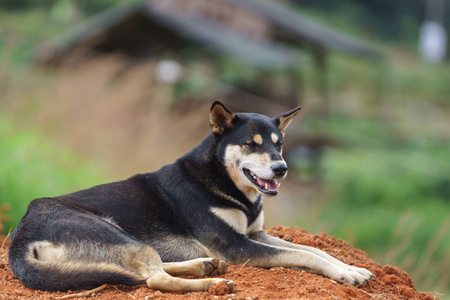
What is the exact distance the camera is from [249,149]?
4.69 meters

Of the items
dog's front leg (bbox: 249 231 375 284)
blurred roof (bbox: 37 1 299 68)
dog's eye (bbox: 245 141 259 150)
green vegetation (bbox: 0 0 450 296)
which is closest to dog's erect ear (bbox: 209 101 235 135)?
dog's eye (bbox: 245 141 259 150)

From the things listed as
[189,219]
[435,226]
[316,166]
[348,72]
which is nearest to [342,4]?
[348,72]

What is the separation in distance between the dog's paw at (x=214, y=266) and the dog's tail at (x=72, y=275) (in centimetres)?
50

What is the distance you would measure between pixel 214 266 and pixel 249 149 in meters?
1.00

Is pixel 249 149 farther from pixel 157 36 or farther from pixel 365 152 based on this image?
pixel 365 152

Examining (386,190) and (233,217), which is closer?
(233,217)

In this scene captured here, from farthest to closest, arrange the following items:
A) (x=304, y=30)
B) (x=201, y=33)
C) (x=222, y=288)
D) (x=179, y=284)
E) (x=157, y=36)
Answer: (x=157, y=36) → (x=201, y=33) → (x=304, y=30) → (x=179, y=284) → (x=222, y=288)

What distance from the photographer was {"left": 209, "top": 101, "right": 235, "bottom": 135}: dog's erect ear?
15.5ft

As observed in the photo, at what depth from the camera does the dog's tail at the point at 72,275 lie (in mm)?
3938

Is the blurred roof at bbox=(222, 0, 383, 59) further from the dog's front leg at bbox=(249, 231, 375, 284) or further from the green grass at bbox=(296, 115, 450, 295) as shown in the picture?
the dog's front leg at bbox=(249, 231, 375, 284)

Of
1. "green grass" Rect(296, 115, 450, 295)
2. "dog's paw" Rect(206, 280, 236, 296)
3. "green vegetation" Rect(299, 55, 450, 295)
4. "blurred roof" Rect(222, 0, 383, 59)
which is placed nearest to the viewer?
"dog's paw" Rect(206, 280, 236, 296)

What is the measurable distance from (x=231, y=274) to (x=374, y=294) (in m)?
1.06

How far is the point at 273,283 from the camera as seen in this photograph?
4.16m

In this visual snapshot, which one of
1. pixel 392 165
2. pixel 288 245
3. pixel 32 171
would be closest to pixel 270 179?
pixel 288 245
